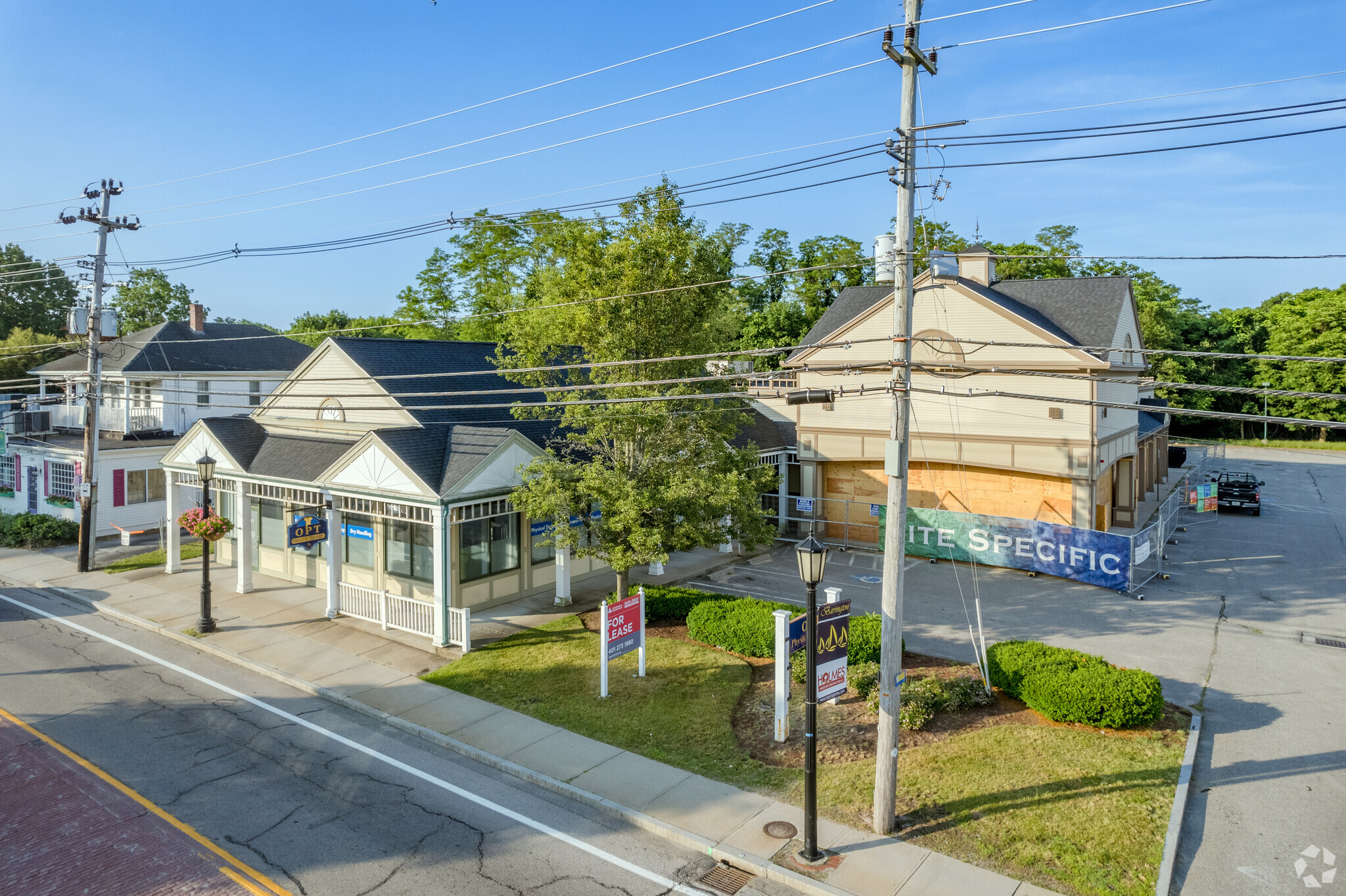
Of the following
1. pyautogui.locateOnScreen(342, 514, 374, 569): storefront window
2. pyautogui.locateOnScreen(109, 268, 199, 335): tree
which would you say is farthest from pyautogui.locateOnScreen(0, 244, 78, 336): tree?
pyautogui.locateOnScreen(342, 514, 374, 569): storefront window

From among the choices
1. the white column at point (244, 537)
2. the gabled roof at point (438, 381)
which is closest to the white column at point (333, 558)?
the gabled roof at point (438, 381)

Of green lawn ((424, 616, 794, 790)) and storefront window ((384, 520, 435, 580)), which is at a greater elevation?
storefront window ((384, 520, 435, 580))

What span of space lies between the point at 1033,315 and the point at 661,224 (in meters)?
15.2

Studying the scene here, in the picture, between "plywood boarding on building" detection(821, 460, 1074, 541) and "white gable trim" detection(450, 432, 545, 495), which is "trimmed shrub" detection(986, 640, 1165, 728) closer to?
"plywood boarding on building" detection(821, 460, 1074, 541)

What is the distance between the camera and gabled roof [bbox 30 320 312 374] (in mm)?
33688

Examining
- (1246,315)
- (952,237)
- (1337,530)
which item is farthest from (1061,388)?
(1246,315)

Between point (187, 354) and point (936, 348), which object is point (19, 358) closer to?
point (187, 354)

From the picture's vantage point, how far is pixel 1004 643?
47.3 feet

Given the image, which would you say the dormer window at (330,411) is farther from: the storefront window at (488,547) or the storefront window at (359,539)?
the storefront window at (488,547)

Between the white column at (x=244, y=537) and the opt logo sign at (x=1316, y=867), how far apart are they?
22.2m

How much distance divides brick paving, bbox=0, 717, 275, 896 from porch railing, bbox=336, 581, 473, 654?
668cm

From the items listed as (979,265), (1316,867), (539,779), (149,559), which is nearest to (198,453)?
(149,559)

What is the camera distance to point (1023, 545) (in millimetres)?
22297

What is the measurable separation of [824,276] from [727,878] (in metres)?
44.3
